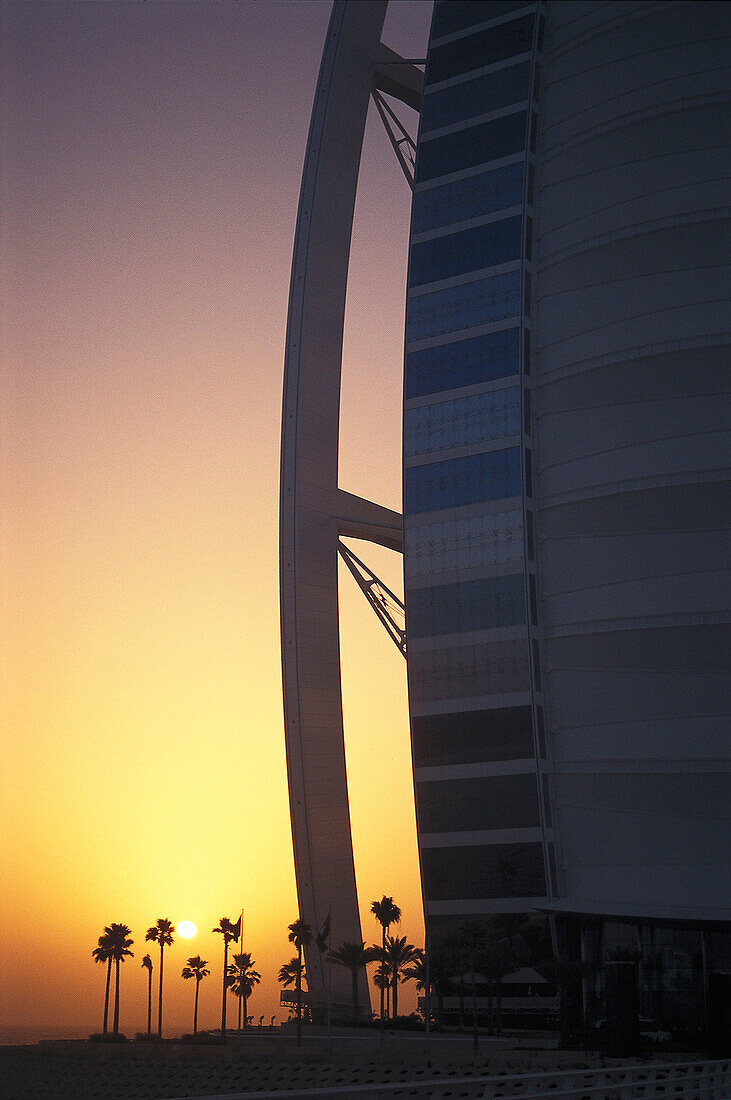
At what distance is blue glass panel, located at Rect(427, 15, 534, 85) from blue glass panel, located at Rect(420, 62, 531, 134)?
130 centimetres

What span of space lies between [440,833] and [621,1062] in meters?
49.2

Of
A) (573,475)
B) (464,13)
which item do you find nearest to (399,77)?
(464,13)

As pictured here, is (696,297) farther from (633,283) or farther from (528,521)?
(528,521)

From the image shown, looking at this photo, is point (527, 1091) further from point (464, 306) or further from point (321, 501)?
point (464, 306)

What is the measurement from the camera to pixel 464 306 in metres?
96.3

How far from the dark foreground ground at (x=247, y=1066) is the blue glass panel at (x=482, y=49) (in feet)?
240

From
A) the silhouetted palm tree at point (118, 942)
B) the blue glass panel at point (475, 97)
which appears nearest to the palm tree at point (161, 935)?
the silhouetted palm tree at point (118, 942)

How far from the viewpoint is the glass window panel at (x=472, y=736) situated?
292 feet

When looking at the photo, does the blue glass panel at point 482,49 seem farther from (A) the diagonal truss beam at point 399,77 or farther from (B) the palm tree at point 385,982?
(B) the palm tree at point 385,982

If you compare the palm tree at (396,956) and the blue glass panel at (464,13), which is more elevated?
the blue glass panel at (464,13)

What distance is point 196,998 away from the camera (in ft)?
458

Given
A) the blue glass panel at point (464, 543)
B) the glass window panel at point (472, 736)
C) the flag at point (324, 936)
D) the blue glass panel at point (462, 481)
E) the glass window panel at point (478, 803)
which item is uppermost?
the blue glass panel at point (462, 481)

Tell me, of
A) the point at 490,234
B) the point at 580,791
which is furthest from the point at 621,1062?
the point at 490,234

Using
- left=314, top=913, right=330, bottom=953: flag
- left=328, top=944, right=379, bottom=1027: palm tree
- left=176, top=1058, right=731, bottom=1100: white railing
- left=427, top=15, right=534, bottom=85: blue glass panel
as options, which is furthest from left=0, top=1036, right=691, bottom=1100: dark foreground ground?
left=427, top=15, right=534, bottom=85: blue glass panel
